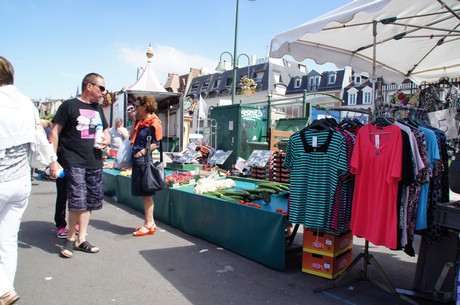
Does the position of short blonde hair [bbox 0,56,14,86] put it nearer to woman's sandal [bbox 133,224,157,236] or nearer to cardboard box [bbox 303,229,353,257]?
woman's sandal [bbox 133,224,157,236]

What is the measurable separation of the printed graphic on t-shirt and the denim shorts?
41cm

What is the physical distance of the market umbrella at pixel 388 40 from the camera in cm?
357

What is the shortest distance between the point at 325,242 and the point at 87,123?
296cm

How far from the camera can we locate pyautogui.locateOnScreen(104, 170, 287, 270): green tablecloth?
3633 millimetres

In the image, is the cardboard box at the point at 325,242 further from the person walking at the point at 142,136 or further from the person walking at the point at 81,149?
the person walking at the point at 81,149

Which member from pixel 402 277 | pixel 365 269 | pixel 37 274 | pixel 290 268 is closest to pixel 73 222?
pixel 37 274

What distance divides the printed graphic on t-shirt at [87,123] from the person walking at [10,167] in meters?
1.16

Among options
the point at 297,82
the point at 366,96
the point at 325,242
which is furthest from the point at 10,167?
the point at 297,82

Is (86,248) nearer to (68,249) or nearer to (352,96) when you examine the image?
(68,249)

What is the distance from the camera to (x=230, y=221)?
4.14 meters

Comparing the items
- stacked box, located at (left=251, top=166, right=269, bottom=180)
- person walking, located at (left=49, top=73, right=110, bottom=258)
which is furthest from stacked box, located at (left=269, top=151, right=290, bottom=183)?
person walking, located at (left=49, top=73, right=110, bottom=258)

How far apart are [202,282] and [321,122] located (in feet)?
6.61

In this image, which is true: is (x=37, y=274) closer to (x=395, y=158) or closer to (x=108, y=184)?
(x=395, y=158)

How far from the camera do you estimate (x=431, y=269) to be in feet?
10.3
